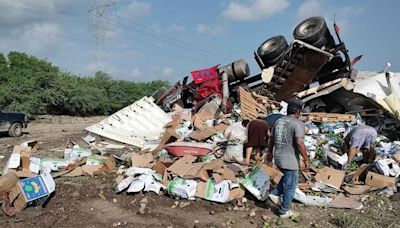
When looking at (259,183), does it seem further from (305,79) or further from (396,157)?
(305,79)

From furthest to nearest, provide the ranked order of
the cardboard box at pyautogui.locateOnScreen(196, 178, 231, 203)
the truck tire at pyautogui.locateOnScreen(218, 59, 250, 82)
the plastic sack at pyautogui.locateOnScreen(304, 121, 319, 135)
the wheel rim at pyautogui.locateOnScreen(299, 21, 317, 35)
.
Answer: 1. the truck tire at pyautogui.locateOnScreen(218, 59, 250, 82)
2. the wheel rim at pyautogui.locateOnScreen(299, 21, 317, 35)
3. the plastic sack at pyautogui.locateOnScreen(304, 121, 319, 135)
4. the cardboard box at pyautogui.locateOnScreen(196, 178, 231, 203)

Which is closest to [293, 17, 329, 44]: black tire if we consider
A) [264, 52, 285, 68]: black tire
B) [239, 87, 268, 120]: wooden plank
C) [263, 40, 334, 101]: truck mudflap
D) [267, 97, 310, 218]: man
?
[263, 40, 334, 101]: truck mudflap

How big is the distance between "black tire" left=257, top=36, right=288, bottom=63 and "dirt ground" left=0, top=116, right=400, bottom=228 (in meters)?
5.47

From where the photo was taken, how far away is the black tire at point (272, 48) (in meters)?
10.1

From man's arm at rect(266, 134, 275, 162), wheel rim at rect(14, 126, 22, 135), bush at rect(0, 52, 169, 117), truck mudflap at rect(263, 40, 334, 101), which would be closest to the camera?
man's arm at rect(266, 134, 275, 162)

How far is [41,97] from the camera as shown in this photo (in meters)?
18.3

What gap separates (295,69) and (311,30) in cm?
109

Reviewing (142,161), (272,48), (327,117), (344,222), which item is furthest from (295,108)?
(272,48)

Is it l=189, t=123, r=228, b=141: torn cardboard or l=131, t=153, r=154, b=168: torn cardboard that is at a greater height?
l=189, t=123, r=228, b=141: torn cardboard

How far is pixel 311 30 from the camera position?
950cm

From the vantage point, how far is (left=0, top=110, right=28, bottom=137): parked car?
1113 centimetres

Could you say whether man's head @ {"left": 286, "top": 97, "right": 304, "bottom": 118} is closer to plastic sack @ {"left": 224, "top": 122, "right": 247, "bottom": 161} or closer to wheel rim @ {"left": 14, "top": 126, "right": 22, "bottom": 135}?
plastic sack @ {"left": 224, "top": 122, "right": 247, "bottom": 161}

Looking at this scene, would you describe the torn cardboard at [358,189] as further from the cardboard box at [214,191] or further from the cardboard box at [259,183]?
the cardboard box at [214,191]

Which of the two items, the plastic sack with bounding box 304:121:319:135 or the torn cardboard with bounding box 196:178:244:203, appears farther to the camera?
the plastic sack with bounding box 304:121:319:135
